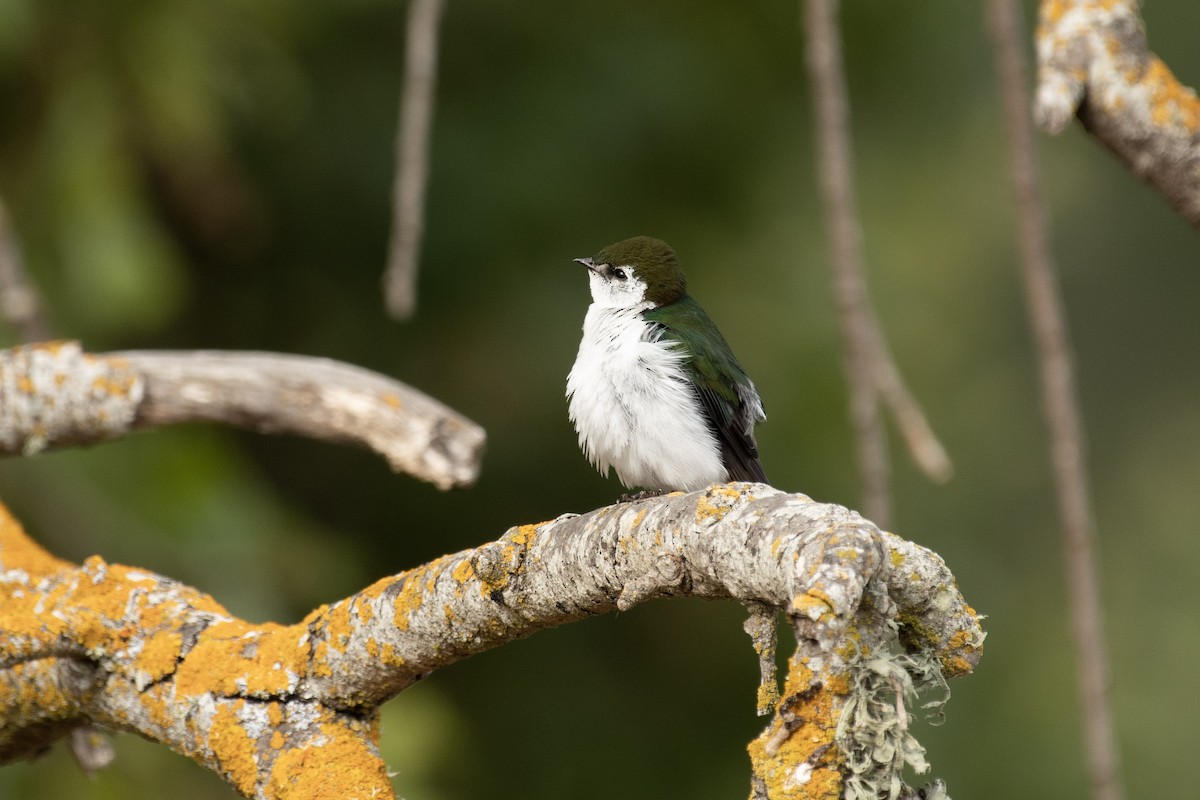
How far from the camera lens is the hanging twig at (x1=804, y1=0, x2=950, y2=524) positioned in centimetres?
301

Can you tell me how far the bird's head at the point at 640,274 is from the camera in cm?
440

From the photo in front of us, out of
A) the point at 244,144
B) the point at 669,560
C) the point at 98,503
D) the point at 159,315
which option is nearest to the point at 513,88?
the point at 244,144

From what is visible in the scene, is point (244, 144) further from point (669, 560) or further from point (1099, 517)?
point (1099, 517)

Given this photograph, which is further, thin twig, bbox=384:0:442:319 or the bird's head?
the bird's head

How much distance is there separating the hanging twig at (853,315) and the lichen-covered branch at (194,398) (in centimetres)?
128

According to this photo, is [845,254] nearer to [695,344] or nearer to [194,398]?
[695,344]

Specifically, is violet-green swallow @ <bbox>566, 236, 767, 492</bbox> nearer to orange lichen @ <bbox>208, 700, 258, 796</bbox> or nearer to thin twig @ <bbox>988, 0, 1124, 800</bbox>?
thin twig @ <bbox>988, 0, 1124, 800</bbox>

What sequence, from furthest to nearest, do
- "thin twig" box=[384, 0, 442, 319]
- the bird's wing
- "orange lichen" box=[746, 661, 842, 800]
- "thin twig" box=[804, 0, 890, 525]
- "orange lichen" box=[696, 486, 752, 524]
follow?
the bird's wing < "thin twig" box=[384, 0, 442, 319] < "thin twig" box=[804, 0, 890, 525] < "orange lichen" box=[696, 486, 752, 524] < "orange lichen" box=[746, 661, 842, 800]

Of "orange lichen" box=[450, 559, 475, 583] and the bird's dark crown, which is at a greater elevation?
the bird's dark crown

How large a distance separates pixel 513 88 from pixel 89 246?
2.28 meters

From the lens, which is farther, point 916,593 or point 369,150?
point 369,150

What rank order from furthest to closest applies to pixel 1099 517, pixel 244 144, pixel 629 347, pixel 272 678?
pixel 1099 517
pixel 244 144
pixel 629 347
pixel 272 678

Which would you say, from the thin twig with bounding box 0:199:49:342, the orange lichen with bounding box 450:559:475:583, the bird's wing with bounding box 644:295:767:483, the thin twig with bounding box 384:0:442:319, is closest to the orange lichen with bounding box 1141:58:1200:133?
the bird's wing with bounding box 644:295:767:483

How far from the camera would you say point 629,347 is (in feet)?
13.5
